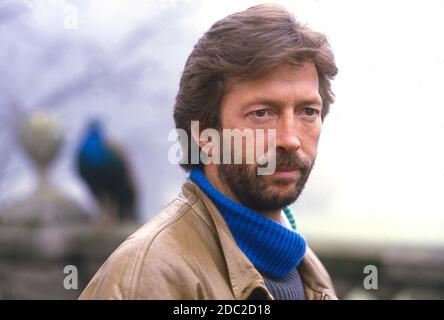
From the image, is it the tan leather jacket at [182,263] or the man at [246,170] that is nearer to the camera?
the tan leather jacket at [182,263]

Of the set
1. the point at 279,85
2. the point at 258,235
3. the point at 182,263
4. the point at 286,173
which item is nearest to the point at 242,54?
the point at 279,85

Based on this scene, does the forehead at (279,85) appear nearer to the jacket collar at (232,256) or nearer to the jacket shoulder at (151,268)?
the jacket collar at (232,256)

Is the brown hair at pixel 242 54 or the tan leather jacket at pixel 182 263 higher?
the brown hair at pixel 242 54

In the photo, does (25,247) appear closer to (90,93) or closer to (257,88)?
(90,93)

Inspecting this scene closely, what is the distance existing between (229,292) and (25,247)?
4032 millimetres

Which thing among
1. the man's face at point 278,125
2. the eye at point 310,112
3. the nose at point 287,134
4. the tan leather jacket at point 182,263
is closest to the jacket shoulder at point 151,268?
the tan leather jacket at point 182,263

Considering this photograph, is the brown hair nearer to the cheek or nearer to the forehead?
the forehead

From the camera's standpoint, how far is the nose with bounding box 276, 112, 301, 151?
2.86 m

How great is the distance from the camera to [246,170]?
2932mm

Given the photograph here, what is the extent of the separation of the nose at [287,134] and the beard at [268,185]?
33 millimetres

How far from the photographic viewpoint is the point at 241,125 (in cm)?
293

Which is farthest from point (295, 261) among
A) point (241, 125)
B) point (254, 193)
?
point (241, 125)

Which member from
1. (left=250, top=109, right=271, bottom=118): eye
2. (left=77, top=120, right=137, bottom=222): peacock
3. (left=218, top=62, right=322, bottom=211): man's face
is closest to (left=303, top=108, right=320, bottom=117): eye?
(left=218, top=62, right=322, bottom=211): man's face

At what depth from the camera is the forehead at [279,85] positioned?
2.89 m
